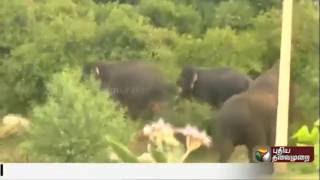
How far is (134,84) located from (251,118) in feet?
0.69

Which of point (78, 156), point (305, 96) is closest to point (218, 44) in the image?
point (305, 96)

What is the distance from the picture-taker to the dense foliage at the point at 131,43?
84cm

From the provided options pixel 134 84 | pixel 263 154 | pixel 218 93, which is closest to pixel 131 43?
pixel 134 84

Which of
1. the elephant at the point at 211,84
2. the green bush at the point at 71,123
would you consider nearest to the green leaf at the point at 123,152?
the green bush at the point at 71,123

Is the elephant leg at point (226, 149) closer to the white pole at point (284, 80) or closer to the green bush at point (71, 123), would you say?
the white pole at point (284, 80)

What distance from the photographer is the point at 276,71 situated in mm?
886

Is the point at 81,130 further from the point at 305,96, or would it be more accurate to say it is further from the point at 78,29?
the point at 305,96

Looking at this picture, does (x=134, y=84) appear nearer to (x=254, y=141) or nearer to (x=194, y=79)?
(x=194, y=79)

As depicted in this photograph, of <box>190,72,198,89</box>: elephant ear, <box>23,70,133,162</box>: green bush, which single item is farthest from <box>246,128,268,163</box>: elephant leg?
<box>23,70,133,162</box>: green bush

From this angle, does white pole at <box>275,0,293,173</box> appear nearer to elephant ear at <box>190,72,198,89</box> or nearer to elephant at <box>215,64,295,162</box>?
elephant at <box>215,64,295,162</box>

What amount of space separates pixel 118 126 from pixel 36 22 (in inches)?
8.5

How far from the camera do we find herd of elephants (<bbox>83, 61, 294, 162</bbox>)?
0.86 metres

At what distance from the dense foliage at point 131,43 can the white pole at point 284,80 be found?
0.4 inches

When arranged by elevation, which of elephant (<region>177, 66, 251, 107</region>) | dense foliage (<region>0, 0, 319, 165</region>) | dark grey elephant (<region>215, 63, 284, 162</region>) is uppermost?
dense foliage (<region>0, 0, 319, 165</region>)
